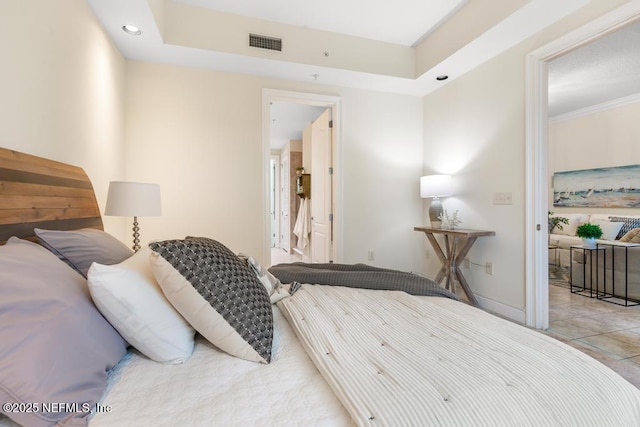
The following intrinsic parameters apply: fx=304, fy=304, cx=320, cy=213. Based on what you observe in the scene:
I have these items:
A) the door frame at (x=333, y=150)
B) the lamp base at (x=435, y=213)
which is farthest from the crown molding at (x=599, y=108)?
the door frame at (x=333, y=150)

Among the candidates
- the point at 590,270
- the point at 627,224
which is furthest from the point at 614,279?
the point at 627,224

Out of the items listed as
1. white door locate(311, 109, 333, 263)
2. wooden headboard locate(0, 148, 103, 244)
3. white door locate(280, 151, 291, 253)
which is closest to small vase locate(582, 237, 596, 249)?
white door locate(311, 109, 333, 263)

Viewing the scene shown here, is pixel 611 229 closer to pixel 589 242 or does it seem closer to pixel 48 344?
pixel 589 242

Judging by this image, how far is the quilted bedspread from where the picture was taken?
0.69 metres

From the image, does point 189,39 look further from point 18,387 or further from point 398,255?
→ point 398,255

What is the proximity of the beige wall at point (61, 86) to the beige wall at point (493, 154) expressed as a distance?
3.41 metres

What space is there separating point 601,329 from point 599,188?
3733mm

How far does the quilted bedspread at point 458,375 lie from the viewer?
687 mm

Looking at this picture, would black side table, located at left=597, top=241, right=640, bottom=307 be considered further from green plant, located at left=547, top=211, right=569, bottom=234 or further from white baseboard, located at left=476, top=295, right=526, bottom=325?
green plant, located at left=547, top=211, right=569, bottom=234

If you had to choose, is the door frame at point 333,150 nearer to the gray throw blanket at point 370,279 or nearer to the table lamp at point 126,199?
the table lamp at point 126,199

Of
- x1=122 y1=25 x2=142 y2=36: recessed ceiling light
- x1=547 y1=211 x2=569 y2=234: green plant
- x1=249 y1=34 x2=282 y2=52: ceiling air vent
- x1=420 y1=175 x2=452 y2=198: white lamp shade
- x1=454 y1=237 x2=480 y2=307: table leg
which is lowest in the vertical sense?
x1=454 y1=237 x2=480 y2=307: table leg

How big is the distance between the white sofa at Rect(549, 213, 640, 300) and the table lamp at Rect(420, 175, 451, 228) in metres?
1.86

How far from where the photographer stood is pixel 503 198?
2.88 m

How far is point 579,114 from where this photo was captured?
5.37 m
